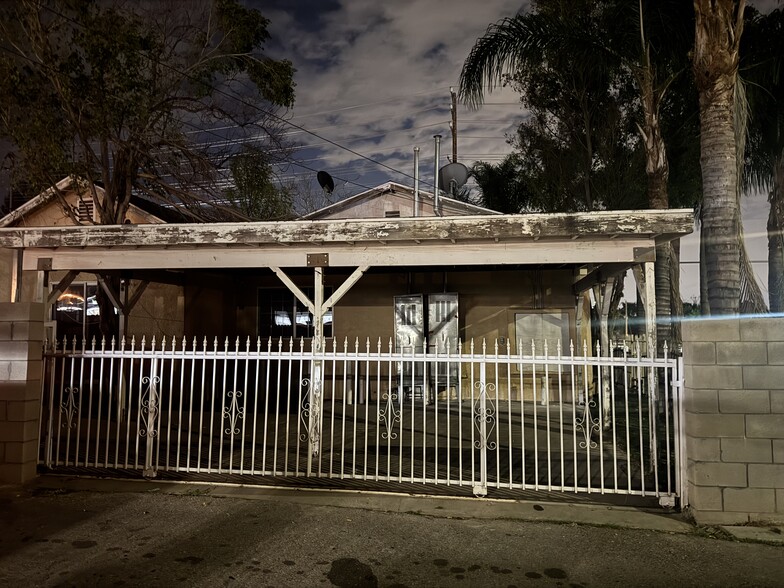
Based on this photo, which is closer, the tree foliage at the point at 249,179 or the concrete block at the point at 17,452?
the concrete block at the point at 17,452

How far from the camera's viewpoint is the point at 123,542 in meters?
4.65

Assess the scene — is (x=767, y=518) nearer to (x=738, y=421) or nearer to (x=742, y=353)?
(x=738, y=421)

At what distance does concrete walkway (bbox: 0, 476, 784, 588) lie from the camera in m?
4.06

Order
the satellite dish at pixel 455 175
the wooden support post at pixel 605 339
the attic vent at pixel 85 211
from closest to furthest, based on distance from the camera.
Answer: the wooden support post at pixel 605 339, the attic vent at pixel 85 211, the satellite dish at pixel 455 175

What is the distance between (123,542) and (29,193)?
1173cm

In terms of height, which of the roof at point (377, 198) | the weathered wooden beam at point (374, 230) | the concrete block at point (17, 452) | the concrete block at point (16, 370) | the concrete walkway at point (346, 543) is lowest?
the concrete walkway at point (346, 543)

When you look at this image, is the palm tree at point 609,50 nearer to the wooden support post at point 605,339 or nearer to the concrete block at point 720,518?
the wooden support post at point 605,339

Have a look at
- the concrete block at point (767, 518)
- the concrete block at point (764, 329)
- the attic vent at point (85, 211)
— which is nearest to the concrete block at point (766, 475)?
the concrete block at point (767, 518)

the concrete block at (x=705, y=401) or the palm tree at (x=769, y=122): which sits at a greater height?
the palm tree at (x=769, y=122)

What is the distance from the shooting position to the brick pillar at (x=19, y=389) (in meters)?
6.21

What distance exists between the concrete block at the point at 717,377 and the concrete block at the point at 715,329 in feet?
0.81

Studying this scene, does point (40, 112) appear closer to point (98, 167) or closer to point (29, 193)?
point (98, 167)

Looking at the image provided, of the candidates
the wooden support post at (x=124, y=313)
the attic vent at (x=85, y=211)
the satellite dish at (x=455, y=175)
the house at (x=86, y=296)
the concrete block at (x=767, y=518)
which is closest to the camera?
the concrete block at (x=767, y=518)

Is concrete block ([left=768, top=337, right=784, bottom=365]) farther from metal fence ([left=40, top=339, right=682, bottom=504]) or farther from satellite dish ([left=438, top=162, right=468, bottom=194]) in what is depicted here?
satellite dish ([left=438, top=162, right=468, bottom=194])
